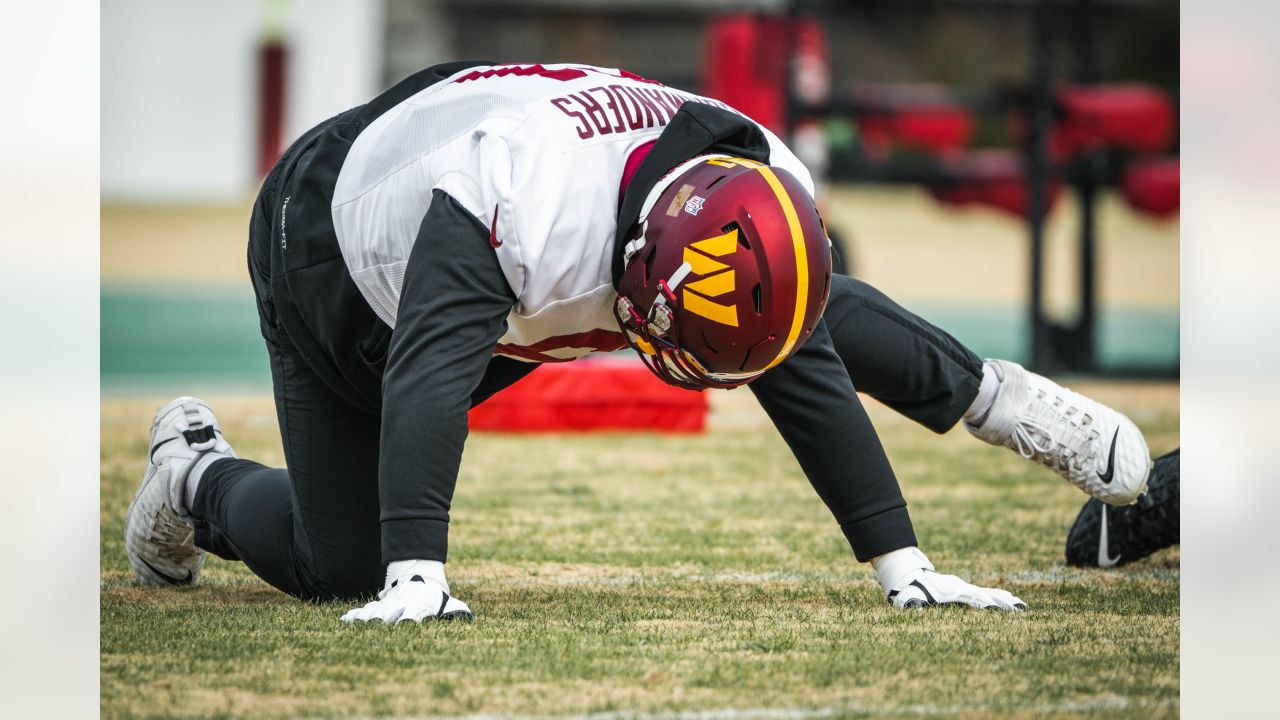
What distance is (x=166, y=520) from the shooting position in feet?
10.3

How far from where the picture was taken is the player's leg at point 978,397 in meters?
2.85

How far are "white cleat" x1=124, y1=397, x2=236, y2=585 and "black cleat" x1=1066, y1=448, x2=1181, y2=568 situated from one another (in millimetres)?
1876

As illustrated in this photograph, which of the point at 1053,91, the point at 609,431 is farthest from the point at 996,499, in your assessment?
the point at 1053,91

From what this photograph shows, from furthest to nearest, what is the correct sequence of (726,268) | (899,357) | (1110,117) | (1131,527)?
1. (1110,117)
2. (1131,527)
3. (899,357)
4. (726,268)

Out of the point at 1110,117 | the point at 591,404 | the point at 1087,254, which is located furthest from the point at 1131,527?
the point at 1110,117

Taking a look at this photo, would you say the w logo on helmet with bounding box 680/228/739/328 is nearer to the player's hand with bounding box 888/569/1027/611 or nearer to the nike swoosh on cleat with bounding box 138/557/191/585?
the player's hand with bounding box 888/569/1027/611

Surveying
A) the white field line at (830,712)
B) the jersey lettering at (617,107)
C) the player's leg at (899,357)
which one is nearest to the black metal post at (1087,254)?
the player's leg at (899,357)

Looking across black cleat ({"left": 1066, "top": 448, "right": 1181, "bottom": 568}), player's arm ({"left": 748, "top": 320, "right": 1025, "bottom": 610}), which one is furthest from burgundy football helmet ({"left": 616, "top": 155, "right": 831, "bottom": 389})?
black cleat ({"left": 1066, "top": 448, "right": 1181, "bottom": 568})

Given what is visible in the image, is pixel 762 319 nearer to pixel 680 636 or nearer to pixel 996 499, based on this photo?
pixel 680 636

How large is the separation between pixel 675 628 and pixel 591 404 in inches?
125

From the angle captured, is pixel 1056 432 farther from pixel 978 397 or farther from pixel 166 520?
pixel 166 520

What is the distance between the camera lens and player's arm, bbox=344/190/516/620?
2.35 m

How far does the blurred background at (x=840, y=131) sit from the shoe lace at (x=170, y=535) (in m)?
4.54
